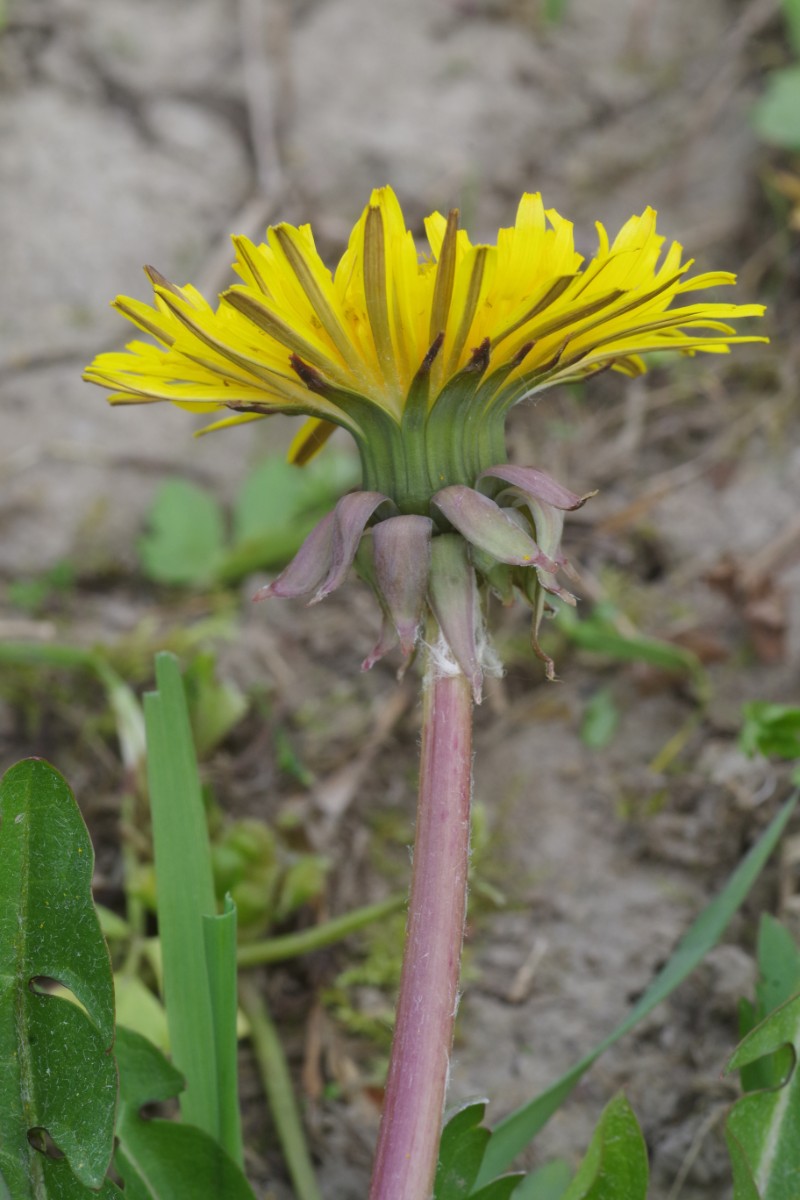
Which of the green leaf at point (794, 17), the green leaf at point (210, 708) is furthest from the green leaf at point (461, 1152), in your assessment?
the green leaf at point (794, 17)

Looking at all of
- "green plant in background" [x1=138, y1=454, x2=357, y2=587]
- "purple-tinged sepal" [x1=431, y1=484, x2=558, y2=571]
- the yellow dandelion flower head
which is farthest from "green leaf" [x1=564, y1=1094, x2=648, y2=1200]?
"green plant in background" [x1=138, y1=454, x2=357, y2=587]

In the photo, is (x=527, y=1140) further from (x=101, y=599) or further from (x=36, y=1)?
(x=36, y=1)

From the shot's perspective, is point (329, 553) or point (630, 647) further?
point (630, 647)

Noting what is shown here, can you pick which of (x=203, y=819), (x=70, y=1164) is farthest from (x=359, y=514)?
(x=70, y=1164)

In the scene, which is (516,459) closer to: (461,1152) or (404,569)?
→ (404,569)

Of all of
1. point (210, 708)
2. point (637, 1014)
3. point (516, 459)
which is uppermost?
point (516, 459)

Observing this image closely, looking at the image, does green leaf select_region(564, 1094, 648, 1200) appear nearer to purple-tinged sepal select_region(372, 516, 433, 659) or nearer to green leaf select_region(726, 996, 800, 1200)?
green leaf select_region(726, 996, 800, 1200)

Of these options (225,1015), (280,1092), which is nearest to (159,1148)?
(225,1015)
